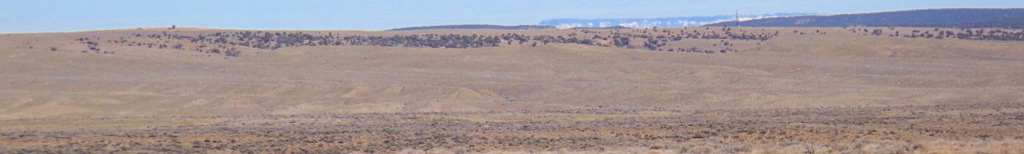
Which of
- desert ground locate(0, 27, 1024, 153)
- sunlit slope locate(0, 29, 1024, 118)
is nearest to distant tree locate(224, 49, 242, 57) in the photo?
desert ground locate(0, 27, 1024, 153)

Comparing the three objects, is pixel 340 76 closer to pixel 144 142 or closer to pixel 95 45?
pixel 95 45

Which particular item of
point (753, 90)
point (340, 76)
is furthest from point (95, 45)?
point (753, 90)

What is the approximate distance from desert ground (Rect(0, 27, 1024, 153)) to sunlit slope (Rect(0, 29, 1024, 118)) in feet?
0.52

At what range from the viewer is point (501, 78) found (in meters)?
55.8

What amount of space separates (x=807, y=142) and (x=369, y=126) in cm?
1076

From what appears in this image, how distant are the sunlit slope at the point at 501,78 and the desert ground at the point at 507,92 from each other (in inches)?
6.2

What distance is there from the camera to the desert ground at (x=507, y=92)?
21.9 metres

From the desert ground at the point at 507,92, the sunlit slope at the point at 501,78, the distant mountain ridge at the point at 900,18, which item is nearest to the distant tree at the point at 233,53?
the desert ground at the point at 507,92

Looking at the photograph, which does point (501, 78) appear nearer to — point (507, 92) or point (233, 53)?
point (507, 92)

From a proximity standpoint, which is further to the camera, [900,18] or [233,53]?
[900,18]

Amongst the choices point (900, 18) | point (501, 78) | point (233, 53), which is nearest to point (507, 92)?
point (501, 78)

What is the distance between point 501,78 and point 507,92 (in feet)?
22.3

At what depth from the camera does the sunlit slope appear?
40906 millimetres

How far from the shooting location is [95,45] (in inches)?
2940
